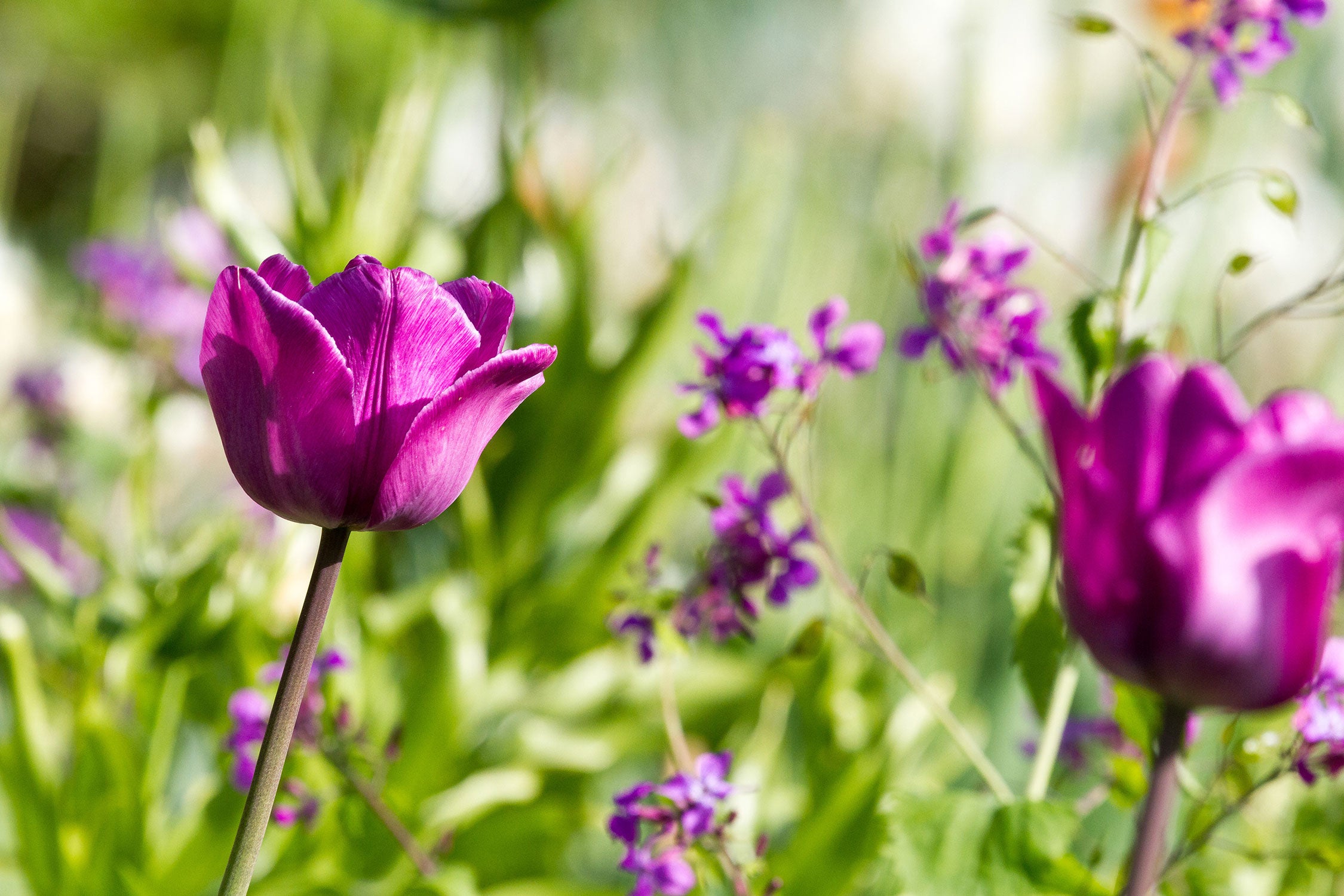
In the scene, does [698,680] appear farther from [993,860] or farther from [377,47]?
[377,47]

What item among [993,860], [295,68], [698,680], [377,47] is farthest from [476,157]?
[993,860]

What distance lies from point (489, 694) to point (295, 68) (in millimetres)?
1588

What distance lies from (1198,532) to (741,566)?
0.28 meters

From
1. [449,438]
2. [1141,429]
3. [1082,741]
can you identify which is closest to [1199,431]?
[1141,429]

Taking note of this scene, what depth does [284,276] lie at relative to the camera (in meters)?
0.29

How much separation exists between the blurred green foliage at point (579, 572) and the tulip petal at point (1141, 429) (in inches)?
6.7

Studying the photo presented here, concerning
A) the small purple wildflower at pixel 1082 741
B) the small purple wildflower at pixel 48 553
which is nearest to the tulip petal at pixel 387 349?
the small purple wildflower at pixel 1082 741

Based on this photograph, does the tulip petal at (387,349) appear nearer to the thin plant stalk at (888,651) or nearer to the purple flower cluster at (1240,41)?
the thin plant stalk at (888,651)

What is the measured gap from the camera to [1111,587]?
0.78 ft

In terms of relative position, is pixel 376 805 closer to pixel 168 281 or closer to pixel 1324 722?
pixel 1324 722

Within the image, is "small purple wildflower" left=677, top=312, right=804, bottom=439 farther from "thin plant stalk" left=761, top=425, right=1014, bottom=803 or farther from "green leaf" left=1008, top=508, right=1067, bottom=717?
"green leaf" left=1008, top=508, right=1067, bottom=717

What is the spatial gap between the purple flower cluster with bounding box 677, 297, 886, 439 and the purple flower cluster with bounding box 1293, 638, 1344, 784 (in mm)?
208

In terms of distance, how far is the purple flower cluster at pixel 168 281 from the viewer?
39.8 inches

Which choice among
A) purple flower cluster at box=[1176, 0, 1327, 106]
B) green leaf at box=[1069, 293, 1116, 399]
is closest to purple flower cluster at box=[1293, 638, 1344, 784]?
green leaf at box=[1069, 293, 1116, 399]
